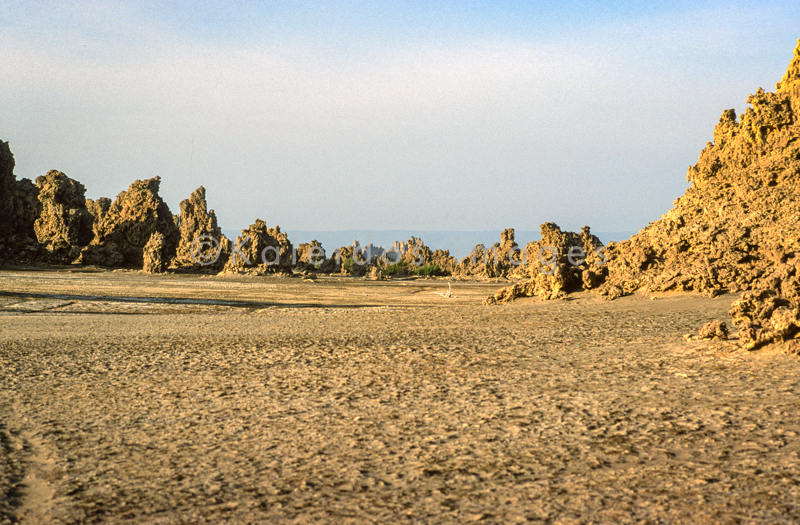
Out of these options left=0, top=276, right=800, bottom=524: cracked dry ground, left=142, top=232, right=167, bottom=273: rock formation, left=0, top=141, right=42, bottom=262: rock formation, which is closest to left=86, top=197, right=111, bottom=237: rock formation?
left=0, top=141, right=42, bottom=262: rock formation

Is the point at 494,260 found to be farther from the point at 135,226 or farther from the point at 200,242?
the point at 135,226

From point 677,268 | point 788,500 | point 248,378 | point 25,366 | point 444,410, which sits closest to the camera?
point 788,500

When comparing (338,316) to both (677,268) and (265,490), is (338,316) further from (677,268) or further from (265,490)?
(265,490)

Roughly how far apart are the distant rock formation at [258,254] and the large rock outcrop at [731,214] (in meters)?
31.3

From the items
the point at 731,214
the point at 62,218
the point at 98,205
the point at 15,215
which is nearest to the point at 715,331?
the point at 731,214

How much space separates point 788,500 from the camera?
11.3ft

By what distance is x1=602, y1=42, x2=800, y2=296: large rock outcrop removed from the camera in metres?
12.6

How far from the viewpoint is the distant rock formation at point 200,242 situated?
46094 millimetres

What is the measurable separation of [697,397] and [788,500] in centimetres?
233

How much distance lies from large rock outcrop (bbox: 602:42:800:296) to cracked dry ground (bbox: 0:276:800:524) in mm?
3913

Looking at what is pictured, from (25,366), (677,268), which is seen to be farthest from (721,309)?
(25,366)

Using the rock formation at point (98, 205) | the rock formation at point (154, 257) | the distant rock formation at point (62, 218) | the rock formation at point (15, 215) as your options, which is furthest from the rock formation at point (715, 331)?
the rock formation at point (98, 205)

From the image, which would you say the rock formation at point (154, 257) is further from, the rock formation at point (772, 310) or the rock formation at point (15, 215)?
the rock formation at point (772, 310)

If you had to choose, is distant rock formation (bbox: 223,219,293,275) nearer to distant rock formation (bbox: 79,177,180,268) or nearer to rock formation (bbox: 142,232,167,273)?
rock formation (bbox: 142,232,167,273)
